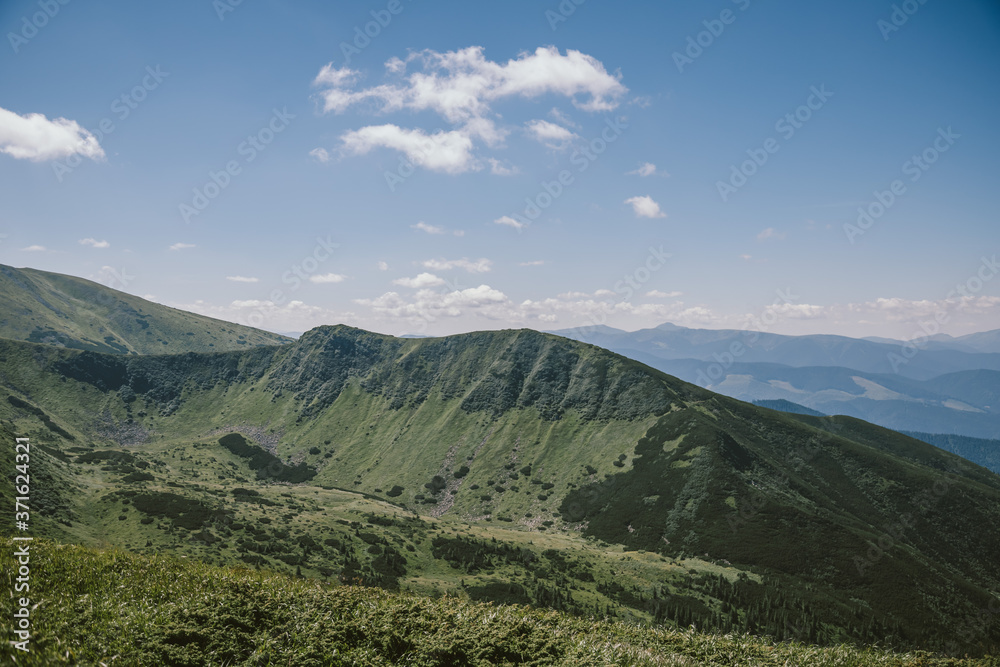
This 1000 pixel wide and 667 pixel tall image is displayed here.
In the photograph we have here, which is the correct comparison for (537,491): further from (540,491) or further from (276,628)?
(276,628)

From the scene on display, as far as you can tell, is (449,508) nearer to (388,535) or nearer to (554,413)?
(554,413)

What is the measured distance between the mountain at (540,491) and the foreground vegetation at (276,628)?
13287 millimetres

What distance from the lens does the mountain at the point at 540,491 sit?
66312 millimetres

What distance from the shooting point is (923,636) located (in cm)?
7094

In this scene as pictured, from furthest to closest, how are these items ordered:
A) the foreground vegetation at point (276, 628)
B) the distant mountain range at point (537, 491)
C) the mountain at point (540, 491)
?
the mountain at point (540, 491) < the distant mountain range at point (537, 491) < the foreground vegetation at point (276, 628)

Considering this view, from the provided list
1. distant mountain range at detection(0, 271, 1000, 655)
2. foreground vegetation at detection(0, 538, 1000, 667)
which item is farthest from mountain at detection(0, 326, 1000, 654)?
foreground vegetation at detection(0, 538, 1000, 667)

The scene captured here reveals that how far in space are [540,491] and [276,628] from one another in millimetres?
122996

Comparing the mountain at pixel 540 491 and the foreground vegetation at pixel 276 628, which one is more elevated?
the foreground vegetation at pixel 276 628

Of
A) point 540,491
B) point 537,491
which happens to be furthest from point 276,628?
point 537,491

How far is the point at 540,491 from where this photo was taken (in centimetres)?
13025

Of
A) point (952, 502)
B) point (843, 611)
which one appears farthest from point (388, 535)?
point (952, 502)

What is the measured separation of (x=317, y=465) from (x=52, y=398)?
4215 inches

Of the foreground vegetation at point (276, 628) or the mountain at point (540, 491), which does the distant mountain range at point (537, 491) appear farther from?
the foreground vegetation at point (276, 628)

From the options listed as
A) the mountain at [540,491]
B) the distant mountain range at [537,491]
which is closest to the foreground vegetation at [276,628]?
the mountain at [540,491]
